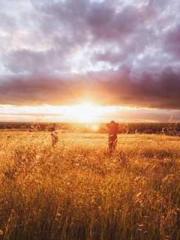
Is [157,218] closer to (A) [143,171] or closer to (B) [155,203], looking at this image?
(B) [155,203]

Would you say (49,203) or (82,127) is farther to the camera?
(82,127)

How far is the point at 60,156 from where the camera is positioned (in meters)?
9.15

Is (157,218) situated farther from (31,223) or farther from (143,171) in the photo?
(143,171)

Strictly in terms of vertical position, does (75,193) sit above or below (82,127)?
below

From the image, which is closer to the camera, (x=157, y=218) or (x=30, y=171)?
(x=157, y=218)

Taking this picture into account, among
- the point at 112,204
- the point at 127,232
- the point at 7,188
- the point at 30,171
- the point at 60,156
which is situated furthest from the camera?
the point at 60,156

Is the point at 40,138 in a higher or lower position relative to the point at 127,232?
higher

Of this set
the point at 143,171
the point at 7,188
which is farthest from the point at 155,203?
the point at 143,171

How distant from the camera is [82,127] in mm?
9516

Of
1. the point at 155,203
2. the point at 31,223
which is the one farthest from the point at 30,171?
the point at 155,203

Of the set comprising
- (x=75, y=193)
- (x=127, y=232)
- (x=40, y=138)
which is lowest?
(x=127, y=232)

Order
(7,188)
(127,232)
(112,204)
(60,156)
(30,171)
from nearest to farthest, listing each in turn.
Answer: (127,232) → (112,204) → (7,188) → (30,171) → (60,156)

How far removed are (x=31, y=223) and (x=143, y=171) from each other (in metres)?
4.73

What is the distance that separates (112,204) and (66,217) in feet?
2.79
